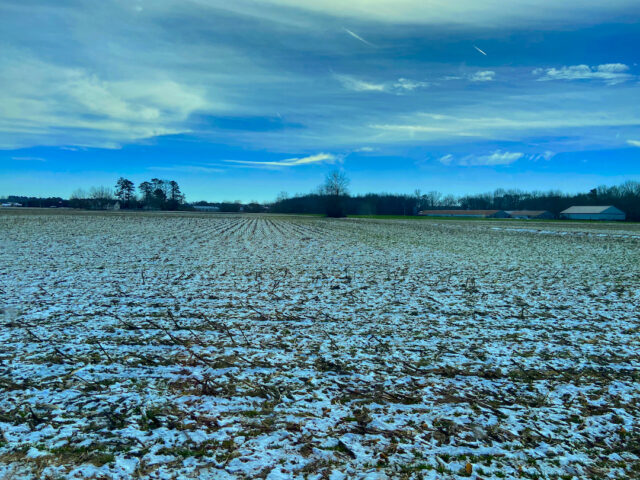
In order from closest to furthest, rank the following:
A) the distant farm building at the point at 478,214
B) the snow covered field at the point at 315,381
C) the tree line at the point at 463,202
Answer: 1. the snow covered field at the point at 315,381
2. the tree line at the point at 463,202
3. the distant farm building at the point at 478,214

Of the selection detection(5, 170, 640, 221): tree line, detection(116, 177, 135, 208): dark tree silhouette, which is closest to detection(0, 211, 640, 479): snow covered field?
detection(5, 170, 640, 221): tree line

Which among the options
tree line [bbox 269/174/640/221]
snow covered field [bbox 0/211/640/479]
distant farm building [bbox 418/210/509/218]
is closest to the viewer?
snow covered field [bbox 0/211/640/479]

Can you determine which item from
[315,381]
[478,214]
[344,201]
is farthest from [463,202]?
[315,381]

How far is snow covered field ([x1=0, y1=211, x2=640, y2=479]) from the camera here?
165 inches

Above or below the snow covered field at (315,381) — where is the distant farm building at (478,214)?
above

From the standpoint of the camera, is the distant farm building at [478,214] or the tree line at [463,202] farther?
the distant farm building at [478,214]

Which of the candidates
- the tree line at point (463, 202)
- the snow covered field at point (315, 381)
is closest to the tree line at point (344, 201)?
the tree line at point (463, 202)

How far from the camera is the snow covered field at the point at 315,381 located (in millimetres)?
4195

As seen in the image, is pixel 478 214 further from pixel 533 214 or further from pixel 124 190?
pixel 124 190

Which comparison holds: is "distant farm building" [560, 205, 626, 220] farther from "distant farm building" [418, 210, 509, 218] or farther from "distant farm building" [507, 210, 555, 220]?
"distant farm building" [418, 210, 509, 218]

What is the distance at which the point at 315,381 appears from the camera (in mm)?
5992

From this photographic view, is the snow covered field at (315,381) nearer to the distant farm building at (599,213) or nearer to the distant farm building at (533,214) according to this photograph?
the distant farm building at (599,213)

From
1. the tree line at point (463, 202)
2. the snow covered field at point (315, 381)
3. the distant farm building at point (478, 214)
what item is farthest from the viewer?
the distant farm building at point (478, 214)

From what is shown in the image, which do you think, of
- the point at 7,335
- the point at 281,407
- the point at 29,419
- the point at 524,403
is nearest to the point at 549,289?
the point at 524,403
